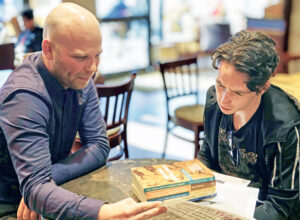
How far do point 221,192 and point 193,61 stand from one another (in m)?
2.21

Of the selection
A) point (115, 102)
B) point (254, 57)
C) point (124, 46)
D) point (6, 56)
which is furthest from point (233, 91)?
point (124, 46)

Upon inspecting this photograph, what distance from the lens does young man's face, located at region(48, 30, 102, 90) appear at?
135 centimetres

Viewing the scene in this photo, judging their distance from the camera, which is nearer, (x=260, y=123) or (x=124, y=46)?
(x=260, y=123)

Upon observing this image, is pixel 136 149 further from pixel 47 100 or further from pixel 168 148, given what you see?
pixel 47 100

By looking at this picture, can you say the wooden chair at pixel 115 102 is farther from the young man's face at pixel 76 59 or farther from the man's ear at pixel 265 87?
the man's ear at pixel 265 87

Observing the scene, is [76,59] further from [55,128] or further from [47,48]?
[55,128]

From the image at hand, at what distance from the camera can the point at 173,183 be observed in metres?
1.23

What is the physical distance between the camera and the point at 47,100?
4.52ft

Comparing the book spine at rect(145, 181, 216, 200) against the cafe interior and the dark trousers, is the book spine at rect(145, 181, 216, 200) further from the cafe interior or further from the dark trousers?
the cafe interior

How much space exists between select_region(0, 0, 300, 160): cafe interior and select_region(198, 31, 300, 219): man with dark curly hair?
4.21 ft

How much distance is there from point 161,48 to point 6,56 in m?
4.72

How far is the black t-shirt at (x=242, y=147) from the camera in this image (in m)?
1.44

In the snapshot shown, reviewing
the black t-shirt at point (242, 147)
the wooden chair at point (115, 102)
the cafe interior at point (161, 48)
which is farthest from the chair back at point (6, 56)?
the black t-shirt at point (242, 147)

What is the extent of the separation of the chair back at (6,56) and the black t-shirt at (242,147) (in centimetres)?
204
